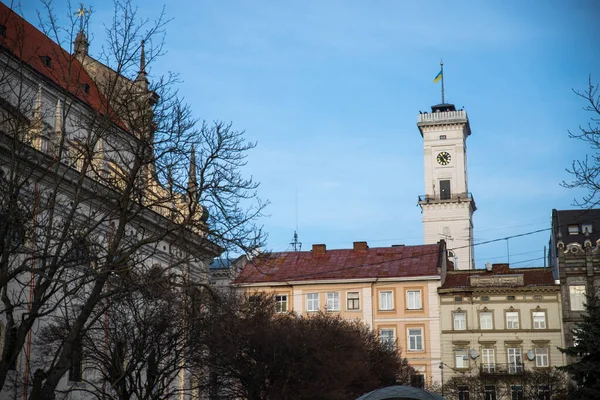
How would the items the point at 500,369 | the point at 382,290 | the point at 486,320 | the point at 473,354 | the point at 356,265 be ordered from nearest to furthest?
the point at 500,369 → the point at 473,354 → the point at 486,320 → the point at 382,290 → the point at 356,265

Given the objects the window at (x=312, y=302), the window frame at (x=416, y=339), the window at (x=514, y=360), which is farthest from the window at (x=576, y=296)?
the window at (x=312, y=302)

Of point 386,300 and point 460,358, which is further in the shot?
point 386,300

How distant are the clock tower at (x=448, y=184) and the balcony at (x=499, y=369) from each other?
1443 inches

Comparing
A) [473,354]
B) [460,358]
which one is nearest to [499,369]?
[473,354]

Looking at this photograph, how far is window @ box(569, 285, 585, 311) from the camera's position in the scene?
221 feet

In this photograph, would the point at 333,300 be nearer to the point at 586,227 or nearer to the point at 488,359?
the point at 488,359

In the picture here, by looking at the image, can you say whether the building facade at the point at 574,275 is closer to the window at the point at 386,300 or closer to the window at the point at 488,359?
the window at the point at 488,359

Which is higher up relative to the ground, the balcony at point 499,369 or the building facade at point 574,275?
the building facade at point 574,275

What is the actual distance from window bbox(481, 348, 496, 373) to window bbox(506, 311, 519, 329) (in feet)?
7.78

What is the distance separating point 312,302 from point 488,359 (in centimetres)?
1467

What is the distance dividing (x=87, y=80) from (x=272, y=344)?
16883mm

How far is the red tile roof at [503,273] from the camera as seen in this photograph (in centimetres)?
6969

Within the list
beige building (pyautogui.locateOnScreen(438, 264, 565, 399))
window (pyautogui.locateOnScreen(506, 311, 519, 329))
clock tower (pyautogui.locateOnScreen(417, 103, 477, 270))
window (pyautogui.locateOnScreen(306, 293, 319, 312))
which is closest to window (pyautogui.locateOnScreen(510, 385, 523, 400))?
beige building (pyautogui.locateOnScreen(438, 264, 565, 399))

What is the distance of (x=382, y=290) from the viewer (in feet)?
233
